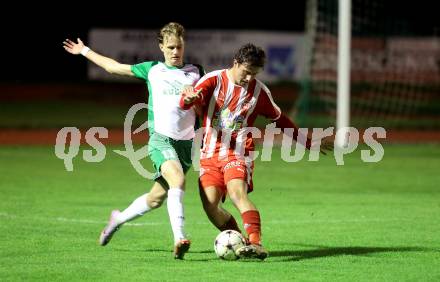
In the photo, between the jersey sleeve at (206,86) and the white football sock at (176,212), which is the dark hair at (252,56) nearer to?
the jersey sleeve at (206,86)

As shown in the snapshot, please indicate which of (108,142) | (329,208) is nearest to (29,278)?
(329,208)

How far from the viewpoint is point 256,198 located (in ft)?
45.8

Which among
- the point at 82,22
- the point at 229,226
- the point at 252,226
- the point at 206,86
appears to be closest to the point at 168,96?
the point at 206,86

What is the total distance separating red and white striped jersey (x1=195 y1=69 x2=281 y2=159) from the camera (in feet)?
29.9

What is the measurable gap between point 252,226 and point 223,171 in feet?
2.22

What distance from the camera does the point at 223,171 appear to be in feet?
30.1

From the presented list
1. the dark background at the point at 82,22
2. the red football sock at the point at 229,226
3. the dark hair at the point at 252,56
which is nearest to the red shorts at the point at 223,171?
the red football sock at the point at 229,226

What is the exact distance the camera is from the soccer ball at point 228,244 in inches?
343

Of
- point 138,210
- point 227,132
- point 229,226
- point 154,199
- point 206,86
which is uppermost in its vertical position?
point 206,86

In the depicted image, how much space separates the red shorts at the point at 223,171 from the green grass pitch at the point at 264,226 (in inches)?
27.3

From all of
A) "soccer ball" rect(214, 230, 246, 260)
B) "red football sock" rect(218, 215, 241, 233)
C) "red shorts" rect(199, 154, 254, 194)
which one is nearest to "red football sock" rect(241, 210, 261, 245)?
"soccer ball" rect(214, 230, 246, 260)

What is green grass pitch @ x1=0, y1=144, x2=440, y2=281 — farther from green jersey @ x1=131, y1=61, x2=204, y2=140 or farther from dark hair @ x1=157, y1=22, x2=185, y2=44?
dark hair @ x1=157, y1=22, x2=185, y2=44

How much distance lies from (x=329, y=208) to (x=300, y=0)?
2967 cm

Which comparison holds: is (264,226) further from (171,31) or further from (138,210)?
(171,31)
